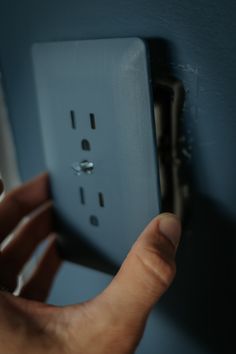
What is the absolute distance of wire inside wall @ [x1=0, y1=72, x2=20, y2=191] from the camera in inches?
A: 18.9

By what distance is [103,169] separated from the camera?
0.37 m

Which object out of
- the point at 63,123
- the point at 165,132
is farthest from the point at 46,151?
the point at 165,132

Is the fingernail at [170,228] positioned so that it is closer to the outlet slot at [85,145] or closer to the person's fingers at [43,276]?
the outlet slot at [85,145]

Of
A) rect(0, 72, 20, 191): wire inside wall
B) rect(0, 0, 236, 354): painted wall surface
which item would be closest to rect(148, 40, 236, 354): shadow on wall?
rect(0, 0, 236, 354): painted wall surface

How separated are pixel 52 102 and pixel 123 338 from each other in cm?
24

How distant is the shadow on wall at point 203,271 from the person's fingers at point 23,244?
177 mm

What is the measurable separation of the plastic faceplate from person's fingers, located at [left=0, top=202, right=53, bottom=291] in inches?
1.9

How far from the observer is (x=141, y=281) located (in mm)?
276

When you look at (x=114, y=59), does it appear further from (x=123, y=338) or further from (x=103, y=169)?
(x=123, y=338)

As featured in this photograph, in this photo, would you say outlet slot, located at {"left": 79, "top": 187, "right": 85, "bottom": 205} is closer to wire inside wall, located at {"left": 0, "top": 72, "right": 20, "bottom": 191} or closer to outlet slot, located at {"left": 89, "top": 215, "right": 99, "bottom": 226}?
outlet slot, located at {"left": 89, "top": 215, "right": 99, "bottom": 226}

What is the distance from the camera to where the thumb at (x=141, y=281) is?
0.28 m

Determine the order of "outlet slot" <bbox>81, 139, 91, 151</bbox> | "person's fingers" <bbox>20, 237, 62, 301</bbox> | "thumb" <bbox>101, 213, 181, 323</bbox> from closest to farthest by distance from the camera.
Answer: "thumb" <bbox>101, 213, 181, 323</bbox> < "outlet slot" <bbox>81, 139, 91, 151</bbox> < "person's fingers" <bbox>20, 237, 62, 301</bbox>

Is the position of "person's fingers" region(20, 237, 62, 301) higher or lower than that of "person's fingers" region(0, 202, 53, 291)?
lower

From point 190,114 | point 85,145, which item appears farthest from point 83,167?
point 190,114
